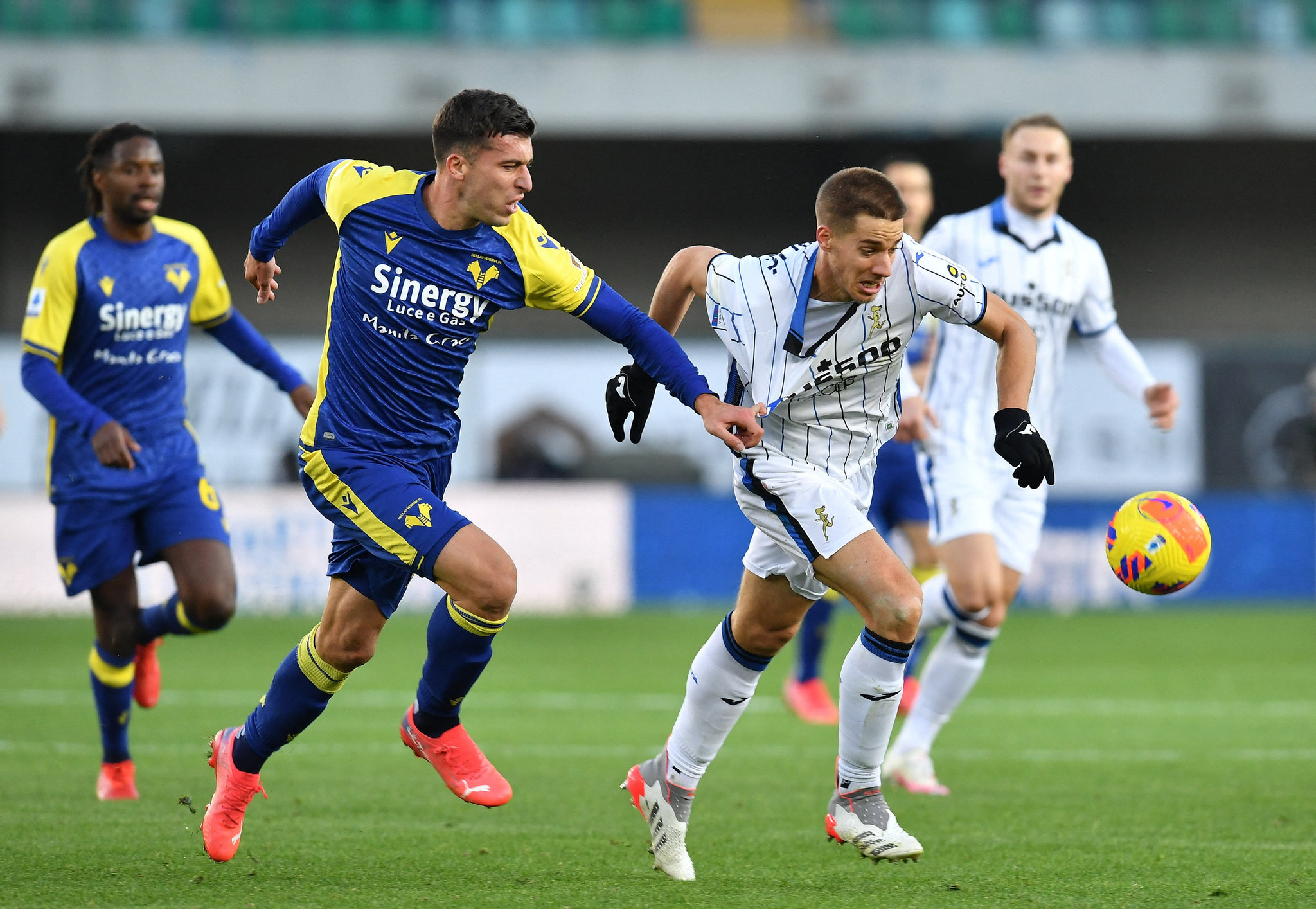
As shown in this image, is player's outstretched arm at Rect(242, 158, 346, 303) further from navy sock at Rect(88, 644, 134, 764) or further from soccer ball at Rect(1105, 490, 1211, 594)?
soccer ball at Rect(1105, 490, 1211, 594)

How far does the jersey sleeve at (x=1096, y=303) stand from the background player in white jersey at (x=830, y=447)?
2.01 m

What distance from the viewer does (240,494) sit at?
14.4 meters

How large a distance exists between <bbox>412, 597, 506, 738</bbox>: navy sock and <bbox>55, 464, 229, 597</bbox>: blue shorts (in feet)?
5.67

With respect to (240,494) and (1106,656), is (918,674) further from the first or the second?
(240,494)

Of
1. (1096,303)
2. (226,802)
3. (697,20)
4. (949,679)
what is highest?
(697,20)

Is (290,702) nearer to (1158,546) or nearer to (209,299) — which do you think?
(209,299)

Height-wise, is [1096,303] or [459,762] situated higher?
[1096,303]

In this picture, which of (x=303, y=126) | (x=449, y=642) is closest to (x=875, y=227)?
(x=449, y=642)

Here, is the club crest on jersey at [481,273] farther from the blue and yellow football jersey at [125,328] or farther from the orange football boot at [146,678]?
the orange football boot at [146,678]

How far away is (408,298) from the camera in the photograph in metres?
4.64

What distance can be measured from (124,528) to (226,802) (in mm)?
1870

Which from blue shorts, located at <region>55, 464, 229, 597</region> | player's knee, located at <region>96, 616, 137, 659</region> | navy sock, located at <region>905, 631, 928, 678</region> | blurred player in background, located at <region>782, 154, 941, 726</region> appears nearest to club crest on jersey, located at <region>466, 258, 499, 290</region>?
blue shorts, located at <region>55, 464, 229, 597</region>

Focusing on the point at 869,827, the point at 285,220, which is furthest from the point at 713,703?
the point at 285,220

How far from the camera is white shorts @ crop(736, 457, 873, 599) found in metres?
4.59
